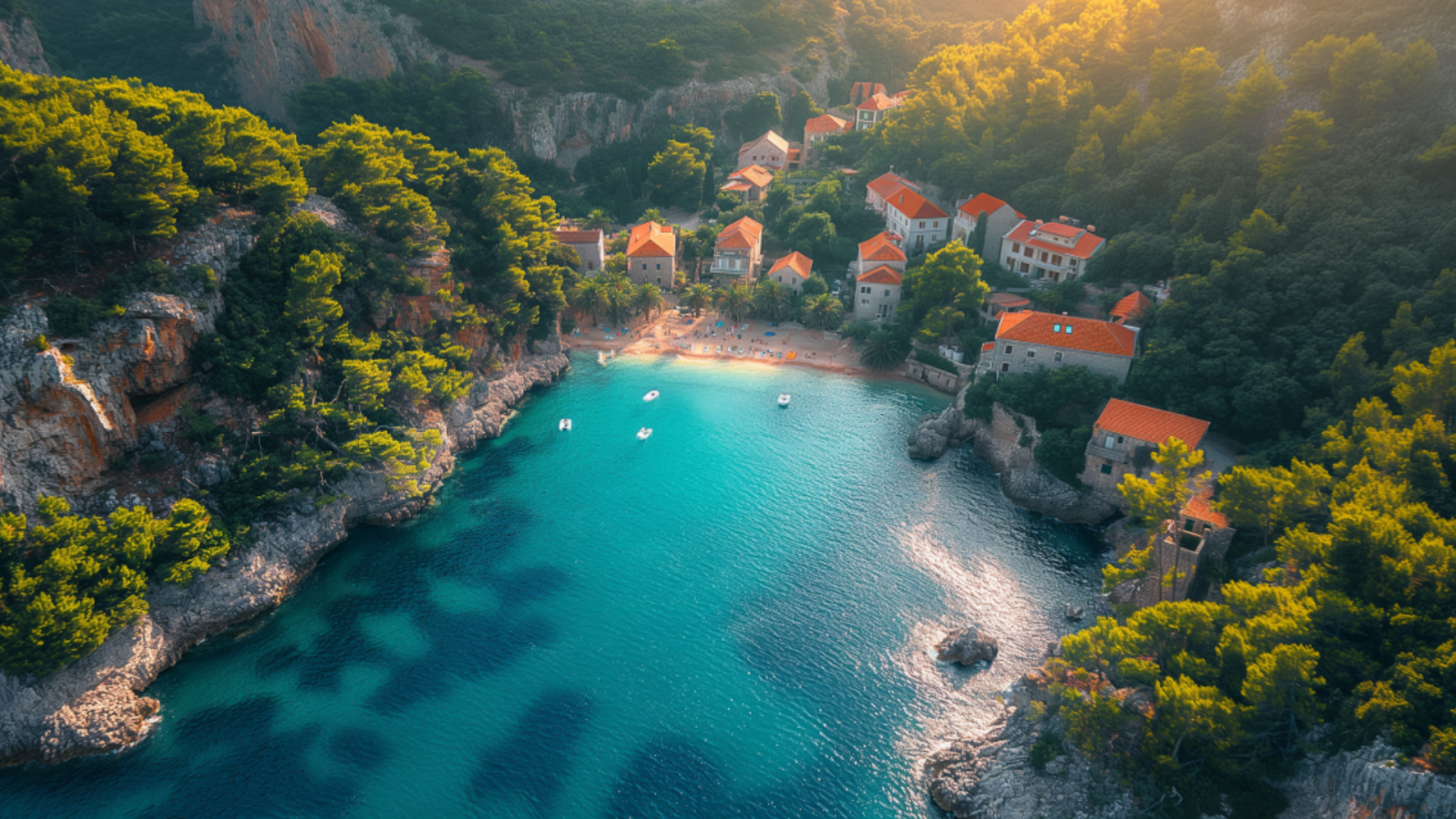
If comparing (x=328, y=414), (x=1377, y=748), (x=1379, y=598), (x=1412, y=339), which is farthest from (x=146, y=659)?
(x=1412, y=339)

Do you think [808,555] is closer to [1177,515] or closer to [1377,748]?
[1177,515]

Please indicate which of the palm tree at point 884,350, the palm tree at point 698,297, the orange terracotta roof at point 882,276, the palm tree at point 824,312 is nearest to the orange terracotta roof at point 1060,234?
the orange terracotta roof at point 882,276

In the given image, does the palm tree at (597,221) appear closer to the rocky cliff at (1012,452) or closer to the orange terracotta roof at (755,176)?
the orange terracotta roof at (755,176)

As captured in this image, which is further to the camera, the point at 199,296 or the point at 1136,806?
the point at 199,296

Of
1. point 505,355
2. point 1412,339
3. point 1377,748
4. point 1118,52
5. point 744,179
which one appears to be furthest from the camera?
point 744,179

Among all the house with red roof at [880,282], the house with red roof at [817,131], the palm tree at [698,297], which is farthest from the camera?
the house with red roof at [817,131]
